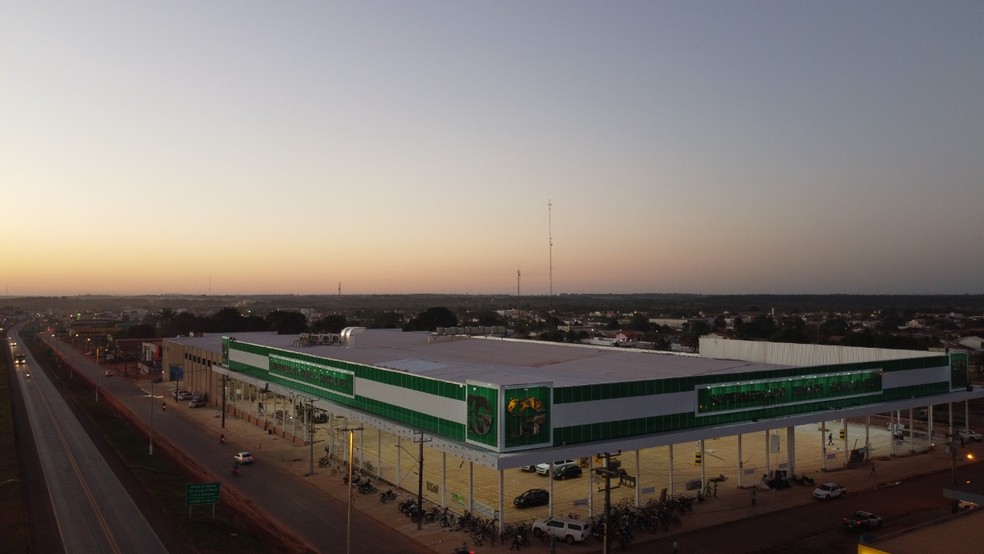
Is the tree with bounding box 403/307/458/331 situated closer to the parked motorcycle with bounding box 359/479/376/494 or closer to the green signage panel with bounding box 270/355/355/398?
the green signage panel with bounding box 270/355/355/398

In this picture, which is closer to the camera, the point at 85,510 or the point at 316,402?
the point at 85,510

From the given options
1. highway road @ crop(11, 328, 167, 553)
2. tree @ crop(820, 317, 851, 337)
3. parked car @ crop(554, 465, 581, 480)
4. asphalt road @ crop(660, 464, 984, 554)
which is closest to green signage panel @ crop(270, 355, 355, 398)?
highway road @ crop(11, 328, 167, 553)

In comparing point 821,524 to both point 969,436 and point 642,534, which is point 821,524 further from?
point 969,436

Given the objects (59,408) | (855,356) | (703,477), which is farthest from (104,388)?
(855,356)

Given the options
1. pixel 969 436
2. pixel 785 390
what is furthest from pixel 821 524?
pixel 969 436

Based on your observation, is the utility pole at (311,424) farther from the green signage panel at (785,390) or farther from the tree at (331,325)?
the tree at (331,325)

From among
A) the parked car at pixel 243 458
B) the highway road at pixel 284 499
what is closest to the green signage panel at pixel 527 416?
the highway road at pixel 284 499

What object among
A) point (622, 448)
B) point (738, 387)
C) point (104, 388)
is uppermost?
point (738, 387)

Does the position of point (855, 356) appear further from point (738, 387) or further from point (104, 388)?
point (104, 388)
